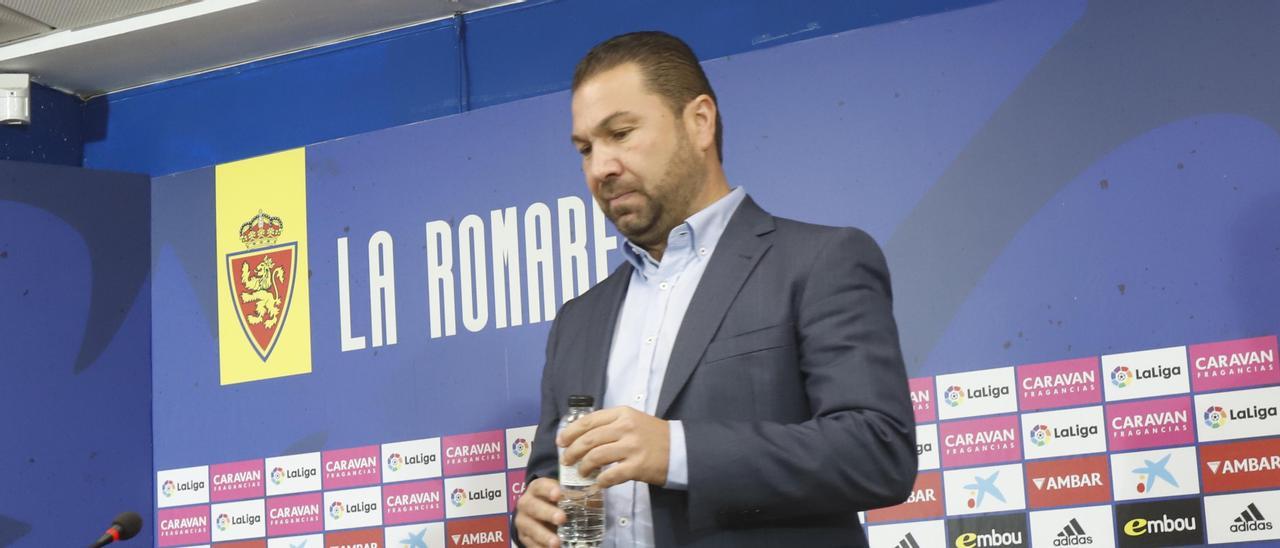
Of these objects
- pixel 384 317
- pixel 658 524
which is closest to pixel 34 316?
pixel 384 317

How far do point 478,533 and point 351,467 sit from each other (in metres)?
0.42

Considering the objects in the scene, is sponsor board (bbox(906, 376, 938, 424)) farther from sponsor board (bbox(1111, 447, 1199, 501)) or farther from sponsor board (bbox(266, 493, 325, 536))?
sponsor board (bbox(266, 493, 325, 536))

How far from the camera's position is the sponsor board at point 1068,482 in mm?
2748

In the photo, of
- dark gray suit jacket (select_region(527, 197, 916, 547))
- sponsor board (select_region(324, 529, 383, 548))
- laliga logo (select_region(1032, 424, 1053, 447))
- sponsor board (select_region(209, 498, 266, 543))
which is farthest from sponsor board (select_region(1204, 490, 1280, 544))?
sponsor board (select_region(209, 498, 266, 543))

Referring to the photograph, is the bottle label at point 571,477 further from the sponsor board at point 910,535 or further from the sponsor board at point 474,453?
the sponsor board at point 474,453

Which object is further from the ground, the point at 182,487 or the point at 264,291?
the point at 264,291

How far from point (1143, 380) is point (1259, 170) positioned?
487mm

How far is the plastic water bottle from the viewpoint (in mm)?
1578

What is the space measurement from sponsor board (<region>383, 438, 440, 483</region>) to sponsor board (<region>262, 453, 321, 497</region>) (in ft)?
0.73

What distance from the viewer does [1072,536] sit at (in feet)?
9.06

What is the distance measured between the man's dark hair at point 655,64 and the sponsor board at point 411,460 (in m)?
1.74

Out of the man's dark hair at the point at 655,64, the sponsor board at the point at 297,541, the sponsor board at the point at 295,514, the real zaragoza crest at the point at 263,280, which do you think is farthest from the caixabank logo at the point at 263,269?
the man's dark hair at the point at 655,64

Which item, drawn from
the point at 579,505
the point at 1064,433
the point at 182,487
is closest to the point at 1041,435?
the point at 1064,433

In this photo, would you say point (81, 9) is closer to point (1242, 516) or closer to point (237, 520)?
point (237, 520)
